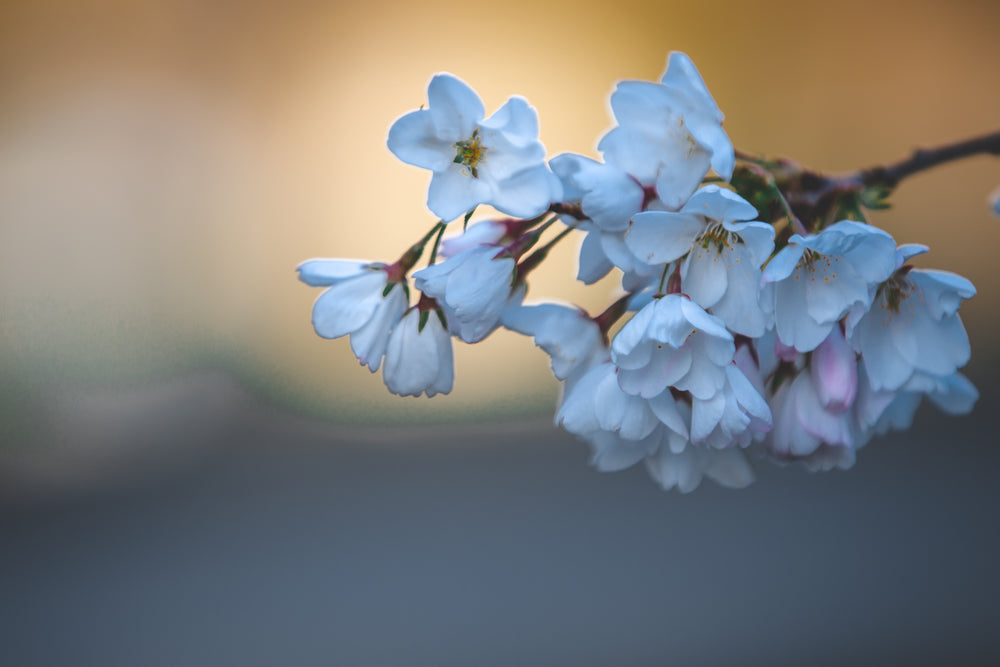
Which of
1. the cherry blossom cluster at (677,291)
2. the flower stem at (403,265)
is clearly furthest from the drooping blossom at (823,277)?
the flower stem at (403,265)

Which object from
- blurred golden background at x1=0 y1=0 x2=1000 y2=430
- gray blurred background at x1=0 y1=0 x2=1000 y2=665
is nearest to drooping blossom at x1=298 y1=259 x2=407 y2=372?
gray blurred background at x1=0 y1=0 x2=1000 y2=665

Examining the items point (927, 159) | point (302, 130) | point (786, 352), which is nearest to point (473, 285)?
point (786, 352)

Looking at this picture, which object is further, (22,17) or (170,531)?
(22,17)

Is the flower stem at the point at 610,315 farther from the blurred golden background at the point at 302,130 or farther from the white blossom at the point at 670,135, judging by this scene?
the blurred golden background at the point at 302,130

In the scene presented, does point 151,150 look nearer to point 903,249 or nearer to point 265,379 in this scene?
point 265,379

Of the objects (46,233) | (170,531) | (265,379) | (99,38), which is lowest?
(170,531)

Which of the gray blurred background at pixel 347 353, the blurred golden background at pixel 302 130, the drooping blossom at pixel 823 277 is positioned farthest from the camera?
the blurred golden background at pixel 302 130

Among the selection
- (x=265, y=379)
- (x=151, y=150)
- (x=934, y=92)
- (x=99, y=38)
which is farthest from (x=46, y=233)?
(x=934, y=92)
